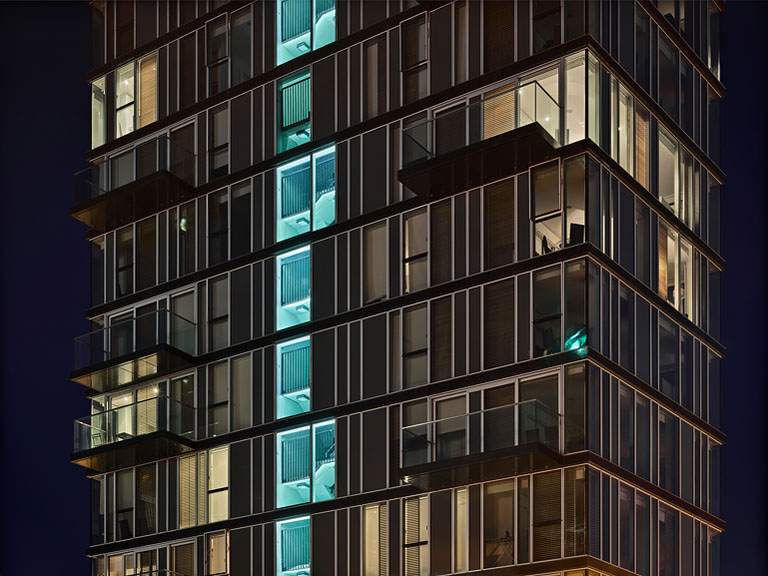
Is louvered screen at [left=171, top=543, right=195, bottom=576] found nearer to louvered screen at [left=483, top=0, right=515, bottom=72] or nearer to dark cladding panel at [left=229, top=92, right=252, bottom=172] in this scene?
dark cladding panel at [left=229, top=92, right=252, bottom=172]

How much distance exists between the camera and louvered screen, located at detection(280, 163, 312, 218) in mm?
45906

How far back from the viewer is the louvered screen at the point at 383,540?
4069 centimetres

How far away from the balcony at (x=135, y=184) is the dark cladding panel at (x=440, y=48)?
383 inches

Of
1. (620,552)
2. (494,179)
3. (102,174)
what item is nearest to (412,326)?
(494,179)

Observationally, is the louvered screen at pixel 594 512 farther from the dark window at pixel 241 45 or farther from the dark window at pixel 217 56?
the dark window at pixel 217 56

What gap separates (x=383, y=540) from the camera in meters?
40.9

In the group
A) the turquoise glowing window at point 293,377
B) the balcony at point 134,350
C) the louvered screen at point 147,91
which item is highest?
the louvered screen at point 147,91

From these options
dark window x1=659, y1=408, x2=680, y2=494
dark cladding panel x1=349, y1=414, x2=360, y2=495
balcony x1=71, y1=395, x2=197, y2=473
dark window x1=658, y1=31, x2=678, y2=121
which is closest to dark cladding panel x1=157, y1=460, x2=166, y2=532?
balcony x1=71, y1=395, x2=197, y2=473

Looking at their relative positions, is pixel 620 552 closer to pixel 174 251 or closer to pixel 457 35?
pixel 457 35

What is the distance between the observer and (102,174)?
5094 centimetres

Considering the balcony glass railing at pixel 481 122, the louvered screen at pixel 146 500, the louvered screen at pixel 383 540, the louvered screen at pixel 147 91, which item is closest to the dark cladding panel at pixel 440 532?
the louvered screen at pixel 383 540

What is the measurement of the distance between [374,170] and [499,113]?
16.0 feet

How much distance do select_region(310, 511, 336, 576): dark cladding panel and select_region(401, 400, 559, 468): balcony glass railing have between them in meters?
4.01

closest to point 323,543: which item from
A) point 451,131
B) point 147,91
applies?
point 451,131
